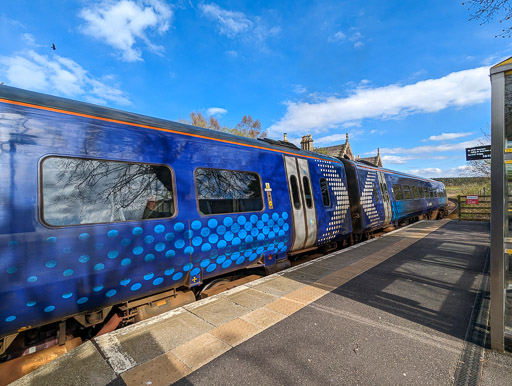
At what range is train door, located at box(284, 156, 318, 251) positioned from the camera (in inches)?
216

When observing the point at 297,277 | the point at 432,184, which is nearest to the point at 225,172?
the point at 297,277

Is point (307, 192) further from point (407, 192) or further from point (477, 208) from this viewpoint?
point (477, 208)

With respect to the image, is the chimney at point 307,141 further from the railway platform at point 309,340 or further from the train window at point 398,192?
the railway platform at point 309,340

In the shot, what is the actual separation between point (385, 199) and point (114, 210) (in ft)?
34.7

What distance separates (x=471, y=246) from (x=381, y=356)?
6978 mm

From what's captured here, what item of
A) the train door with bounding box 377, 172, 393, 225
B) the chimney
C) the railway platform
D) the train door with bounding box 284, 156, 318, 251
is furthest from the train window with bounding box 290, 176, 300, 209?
the chimney

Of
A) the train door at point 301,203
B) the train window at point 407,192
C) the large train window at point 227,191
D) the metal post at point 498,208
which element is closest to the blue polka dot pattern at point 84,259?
the large train window at point 227,191

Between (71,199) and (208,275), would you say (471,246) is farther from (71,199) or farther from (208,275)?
(71,199)

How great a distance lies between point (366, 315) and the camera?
3283 millimetres

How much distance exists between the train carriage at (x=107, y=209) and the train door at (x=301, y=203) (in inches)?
42.9

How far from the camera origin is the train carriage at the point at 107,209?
7.48ft

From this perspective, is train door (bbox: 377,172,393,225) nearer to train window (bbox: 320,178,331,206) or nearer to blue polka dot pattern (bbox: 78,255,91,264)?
train window (bbox: 320,178,331,206)

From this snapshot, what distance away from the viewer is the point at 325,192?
6.70 meters

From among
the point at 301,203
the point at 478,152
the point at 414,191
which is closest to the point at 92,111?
the point at 301,203
